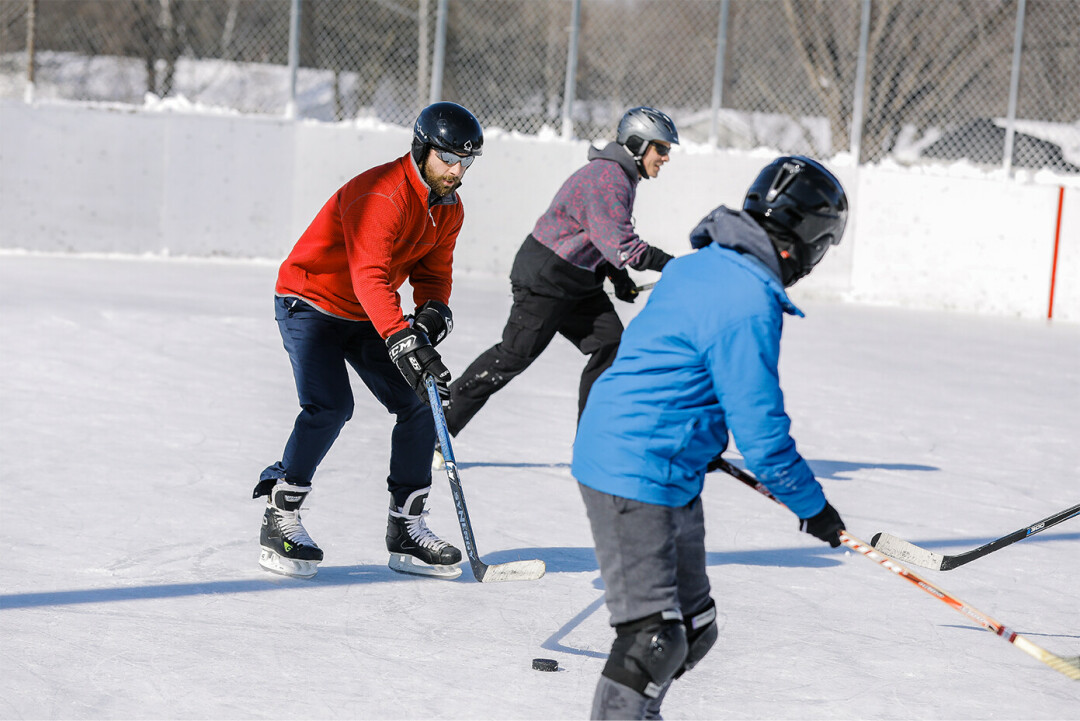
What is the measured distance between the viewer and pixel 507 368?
4.88m

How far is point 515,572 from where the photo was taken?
3.26 meters

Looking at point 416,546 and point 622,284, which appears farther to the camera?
point 622,284

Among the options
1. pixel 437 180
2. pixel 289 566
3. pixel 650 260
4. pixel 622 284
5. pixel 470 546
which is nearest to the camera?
pixel 470 546

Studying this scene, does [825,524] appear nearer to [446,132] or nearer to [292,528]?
[446,132]

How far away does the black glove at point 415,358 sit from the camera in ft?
11.0

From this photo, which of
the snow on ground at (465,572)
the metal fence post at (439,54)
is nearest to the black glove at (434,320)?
the snow on ground at (465,572)

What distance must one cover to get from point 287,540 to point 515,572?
2.43ft

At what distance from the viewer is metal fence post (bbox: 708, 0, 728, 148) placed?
12.0m

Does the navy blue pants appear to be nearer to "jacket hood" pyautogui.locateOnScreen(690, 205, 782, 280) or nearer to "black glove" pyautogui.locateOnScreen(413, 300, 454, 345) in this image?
"black glove" pyautogui.locateOnScreen(413, 300, 454, 345)

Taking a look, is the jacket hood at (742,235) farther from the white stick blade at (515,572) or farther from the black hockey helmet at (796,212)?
the white stick blade at (515,572)

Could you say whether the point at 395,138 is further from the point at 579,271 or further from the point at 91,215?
the point at 579,271

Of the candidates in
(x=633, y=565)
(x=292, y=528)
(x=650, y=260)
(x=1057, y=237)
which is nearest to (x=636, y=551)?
(x=633, y=565)

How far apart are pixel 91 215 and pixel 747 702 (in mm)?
10286

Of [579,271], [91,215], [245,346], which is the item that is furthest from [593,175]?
[91,215]
